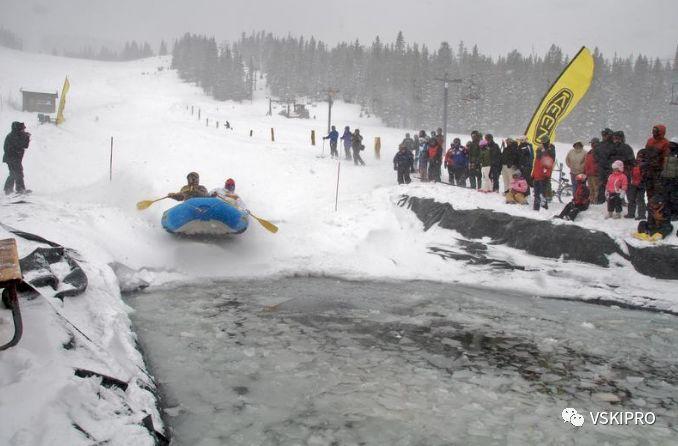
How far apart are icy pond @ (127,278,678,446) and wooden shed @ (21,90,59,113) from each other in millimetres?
44886

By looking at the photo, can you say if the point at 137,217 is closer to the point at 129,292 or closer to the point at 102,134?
the point at 129,292

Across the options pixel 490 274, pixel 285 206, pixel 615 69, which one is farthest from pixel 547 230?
pixel 615 69

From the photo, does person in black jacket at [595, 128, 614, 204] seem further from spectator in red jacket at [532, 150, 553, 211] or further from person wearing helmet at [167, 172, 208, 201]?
person wearing helmet at [167, 172, 208, 201]

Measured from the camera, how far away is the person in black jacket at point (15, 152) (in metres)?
11.4

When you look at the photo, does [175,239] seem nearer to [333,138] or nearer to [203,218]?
[203,218]

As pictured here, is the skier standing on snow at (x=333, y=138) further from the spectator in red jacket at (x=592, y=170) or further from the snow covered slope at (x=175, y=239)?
the spectator in red jacket at (x=592, y=170)

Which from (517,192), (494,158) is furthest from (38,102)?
(517,192)

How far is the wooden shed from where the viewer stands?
4369 centimetres

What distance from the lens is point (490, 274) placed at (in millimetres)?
9367

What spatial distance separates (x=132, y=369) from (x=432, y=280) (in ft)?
20.1

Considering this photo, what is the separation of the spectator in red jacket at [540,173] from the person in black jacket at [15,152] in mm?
11624

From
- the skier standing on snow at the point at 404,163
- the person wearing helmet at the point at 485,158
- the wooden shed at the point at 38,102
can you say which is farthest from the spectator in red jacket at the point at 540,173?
the wooden shed at the point at 38,102

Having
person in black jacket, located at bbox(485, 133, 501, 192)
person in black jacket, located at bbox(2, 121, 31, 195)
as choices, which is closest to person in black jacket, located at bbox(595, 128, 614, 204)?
person in black jacket, located at bbox(485, 133, 501, 192)

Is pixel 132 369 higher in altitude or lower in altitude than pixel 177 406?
higher
